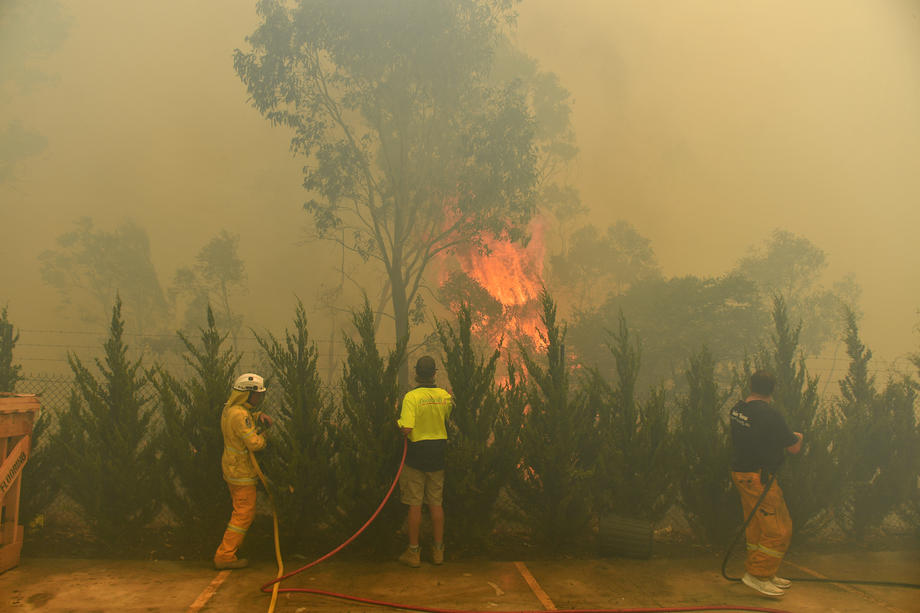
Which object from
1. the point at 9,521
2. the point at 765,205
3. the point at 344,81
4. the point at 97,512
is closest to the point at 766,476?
the point at 97,512

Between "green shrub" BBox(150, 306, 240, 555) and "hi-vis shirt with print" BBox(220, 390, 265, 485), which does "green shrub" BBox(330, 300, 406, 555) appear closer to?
"hi-vis shirt with print" BBox(220, 390, 265, 485)

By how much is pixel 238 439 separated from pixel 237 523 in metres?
0.79

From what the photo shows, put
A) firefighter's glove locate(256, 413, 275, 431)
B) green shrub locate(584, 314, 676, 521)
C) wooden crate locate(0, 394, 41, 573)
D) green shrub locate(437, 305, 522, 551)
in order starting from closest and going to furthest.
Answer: wooden crate locate(0, 394, 41, 573) < firefighter's glove locate(256, 413, 275, 431) < green shrub locate(437, 305, 522, 551) < green shrub locate(584, 314, 676, 521)

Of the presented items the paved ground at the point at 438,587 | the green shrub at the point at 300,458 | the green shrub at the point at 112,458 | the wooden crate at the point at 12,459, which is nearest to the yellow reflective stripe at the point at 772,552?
the paved ground at the point at 438,587

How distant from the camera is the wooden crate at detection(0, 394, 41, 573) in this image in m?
5.15

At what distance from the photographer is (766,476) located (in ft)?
16.7

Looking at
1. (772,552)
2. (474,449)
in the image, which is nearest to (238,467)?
(474,449)

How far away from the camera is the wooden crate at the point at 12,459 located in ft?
16.9

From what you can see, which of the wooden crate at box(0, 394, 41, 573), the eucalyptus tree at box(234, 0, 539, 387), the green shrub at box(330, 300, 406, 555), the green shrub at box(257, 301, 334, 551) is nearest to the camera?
the wooden crate at box(0, 394, 41, 573)

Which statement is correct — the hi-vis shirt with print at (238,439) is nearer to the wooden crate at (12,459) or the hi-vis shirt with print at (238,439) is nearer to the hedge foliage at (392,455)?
the hedge foliage at (392,455)

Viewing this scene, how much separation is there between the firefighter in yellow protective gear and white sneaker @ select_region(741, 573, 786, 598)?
183 inches

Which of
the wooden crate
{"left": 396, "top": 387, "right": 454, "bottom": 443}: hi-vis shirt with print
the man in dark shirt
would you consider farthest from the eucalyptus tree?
the wooden crate

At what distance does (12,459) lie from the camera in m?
5.15

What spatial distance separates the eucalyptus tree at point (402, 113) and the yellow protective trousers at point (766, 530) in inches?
473
